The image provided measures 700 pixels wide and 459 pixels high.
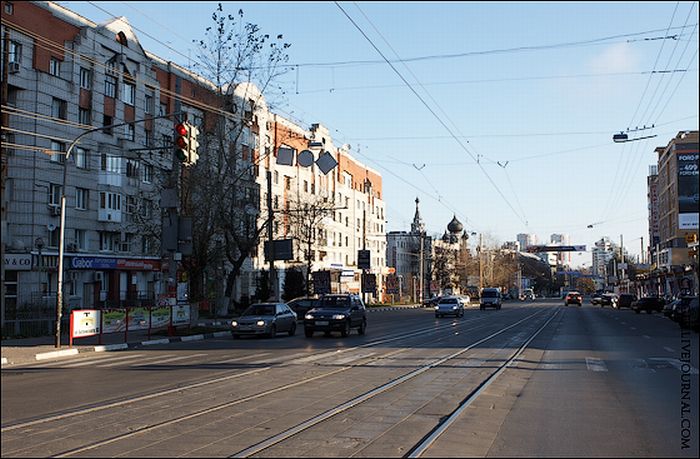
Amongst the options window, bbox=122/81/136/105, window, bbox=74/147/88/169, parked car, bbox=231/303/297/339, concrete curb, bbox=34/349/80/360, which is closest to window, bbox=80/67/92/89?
window, bbox=122/81/136/105

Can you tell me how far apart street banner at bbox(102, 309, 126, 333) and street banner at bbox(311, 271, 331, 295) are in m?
28.9

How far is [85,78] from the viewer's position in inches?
1800

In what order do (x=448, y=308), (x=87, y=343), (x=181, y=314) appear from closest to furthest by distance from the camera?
(x=87, y=343)
(x=181, y=314)
(x=448, y=308)

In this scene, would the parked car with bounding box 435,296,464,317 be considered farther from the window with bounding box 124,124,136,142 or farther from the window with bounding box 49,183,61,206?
the window with bounding box 49,183,61,206

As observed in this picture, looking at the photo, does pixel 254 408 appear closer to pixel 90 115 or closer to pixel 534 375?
pixel 534 375

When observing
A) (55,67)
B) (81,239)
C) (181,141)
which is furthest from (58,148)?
(181,141)

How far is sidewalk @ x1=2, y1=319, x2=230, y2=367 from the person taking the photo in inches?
860

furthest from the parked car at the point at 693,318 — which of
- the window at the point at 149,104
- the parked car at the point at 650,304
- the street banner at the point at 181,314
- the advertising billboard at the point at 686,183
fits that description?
the advertising billboard at the point at 686,183

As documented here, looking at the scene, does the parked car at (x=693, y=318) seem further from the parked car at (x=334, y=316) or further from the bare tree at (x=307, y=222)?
the bare tree at (x=307, y=222)

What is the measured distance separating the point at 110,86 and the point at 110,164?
5.15 meters

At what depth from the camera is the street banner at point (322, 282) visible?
57.3m

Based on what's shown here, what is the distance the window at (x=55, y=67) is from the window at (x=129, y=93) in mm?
5962

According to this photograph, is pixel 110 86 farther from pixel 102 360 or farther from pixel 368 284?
pixel 368 284

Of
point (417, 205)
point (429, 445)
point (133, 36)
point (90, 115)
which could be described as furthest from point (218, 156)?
point (417, 205)
